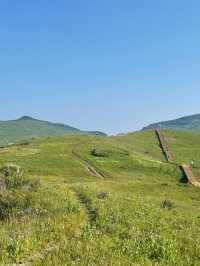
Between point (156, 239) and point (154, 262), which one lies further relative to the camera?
point (156, 239)

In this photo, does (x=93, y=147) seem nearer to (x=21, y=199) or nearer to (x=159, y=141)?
(x=159, y=141)

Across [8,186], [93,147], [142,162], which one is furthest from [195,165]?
[8,186]

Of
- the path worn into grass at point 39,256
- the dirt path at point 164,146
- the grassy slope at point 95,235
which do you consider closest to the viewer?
the path worn into grass at point 39,256

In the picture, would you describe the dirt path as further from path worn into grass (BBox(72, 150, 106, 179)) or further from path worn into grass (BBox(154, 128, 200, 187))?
path worn into grass (BBox(72, 150, 106, 179))

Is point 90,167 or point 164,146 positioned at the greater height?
point 164,146

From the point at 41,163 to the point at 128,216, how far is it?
8432cm

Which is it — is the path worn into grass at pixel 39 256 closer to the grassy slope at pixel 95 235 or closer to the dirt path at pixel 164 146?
the grassy slope at pixel 95 235

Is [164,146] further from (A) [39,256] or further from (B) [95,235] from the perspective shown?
(A) [39,256]

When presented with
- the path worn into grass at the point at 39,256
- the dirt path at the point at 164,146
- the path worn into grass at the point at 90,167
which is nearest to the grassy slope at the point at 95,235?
the path worn into grass at the point at 39,256

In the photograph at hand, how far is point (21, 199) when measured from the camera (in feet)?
100

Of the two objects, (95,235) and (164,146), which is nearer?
(95,235)

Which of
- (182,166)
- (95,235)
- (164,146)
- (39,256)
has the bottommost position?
(39,256)

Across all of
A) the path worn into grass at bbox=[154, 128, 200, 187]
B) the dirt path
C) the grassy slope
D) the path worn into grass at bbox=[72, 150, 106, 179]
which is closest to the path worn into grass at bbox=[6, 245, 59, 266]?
the grassy slope

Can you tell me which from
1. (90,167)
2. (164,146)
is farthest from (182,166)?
(164,146)
